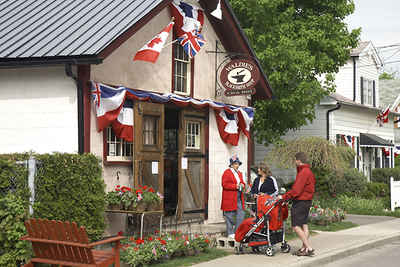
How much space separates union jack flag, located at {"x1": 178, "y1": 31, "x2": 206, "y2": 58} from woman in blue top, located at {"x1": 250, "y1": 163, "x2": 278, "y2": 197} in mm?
3702

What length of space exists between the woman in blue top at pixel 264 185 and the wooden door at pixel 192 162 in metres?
2.80

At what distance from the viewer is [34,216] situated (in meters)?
9.80

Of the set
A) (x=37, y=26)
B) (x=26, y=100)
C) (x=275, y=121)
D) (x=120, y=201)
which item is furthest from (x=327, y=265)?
(x=275, y=121)

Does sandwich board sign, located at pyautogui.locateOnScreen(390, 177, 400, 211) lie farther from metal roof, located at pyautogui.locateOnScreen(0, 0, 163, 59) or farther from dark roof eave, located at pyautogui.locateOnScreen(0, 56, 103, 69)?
dark roof eave, located at pyautogui.locateOnScreen(0, 56, 103, 69)

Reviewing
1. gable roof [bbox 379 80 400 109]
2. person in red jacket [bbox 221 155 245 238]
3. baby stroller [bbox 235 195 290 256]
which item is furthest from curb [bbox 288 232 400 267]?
gable roof [bbox 379 80 400 109]

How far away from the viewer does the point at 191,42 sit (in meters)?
14.8

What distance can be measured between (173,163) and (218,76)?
8.83 ft

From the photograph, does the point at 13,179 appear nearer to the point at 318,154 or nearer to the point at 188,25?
the point at 188,25

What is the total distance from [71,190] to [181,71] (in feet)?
19.6

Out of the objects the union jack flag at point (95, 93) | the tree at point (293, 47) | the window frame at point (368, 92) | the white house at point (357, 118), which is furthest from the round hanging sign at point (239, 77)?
the window frame at point (368, 92)

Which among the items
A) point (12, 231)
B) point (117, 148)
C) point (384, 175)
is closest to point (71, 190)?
point (12, 231)

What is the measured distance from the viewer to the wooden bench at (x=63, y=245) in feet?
26.8

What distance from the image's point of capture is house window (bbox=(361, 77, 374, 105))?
101 ft

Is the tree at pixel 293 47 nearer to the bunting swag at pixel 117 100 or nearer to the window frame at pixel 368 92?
the window frame at pixel 368 92
